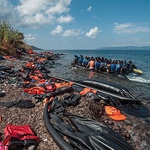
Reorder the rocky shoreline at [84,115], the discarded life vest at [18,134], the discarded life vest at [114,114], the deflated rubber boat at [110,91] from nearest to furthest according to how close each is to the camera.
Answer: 1. the discarded life vest at [18,134]
2. the rocky shoreline at [84,115]
3. the discarded life vest at [114,114]
4. the deflated rubber boat at [110,91]

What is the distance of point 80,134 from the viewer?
18.4ft

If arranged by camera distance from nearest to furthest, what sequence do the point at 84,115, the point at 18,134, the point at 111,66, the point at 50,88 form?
1. the point at 18,134
2. the point at 84,115
3. the point at 50,88
4. the point at 111,66

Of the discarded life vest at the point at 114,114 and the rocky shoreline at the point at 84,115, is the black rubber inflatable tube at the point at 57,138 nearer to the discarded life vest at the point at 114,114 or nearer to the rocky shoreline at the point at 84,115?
the rocky shoreline at the point at 84,115

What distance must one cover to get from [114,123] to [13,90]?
18.8 feet

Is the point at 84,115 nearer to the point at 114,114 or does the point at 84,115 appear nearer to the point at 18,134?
the point at 114,114

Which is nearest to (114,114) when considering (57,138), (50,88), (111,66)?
(57,138)

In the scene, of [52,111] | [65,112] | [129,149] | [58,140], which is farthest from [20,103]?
[129,149]

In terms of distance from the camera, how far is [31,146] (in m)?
5.34

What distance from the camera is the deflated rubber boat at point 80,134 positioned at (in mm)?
5141

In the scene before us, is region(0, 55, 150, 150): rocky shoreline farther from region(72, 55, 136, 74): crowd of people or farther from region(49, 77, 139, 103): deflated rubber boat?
region(72, 55, 136, 74): crowd of people

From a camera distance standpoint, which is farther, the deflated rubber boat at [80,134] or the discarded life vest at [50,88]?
the discarded life vest at [50,88]

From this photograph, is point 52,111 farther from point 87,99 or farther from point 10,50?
point 10,50

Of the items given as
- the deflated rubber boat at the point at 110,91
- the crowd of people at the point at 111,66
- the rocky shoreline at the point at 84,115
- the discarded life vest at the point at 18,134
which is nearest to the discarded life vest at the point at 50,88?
the rocky shoreline at the point at 84,115

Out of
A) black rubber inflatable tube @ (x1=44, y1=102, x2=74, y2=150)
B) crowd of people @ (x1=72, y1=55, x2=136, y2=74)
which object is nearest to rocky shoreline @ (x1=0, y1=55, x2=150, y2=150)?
black rubber inflatable tube @ (x1=44, y1=102, x2=74, y2=150)
